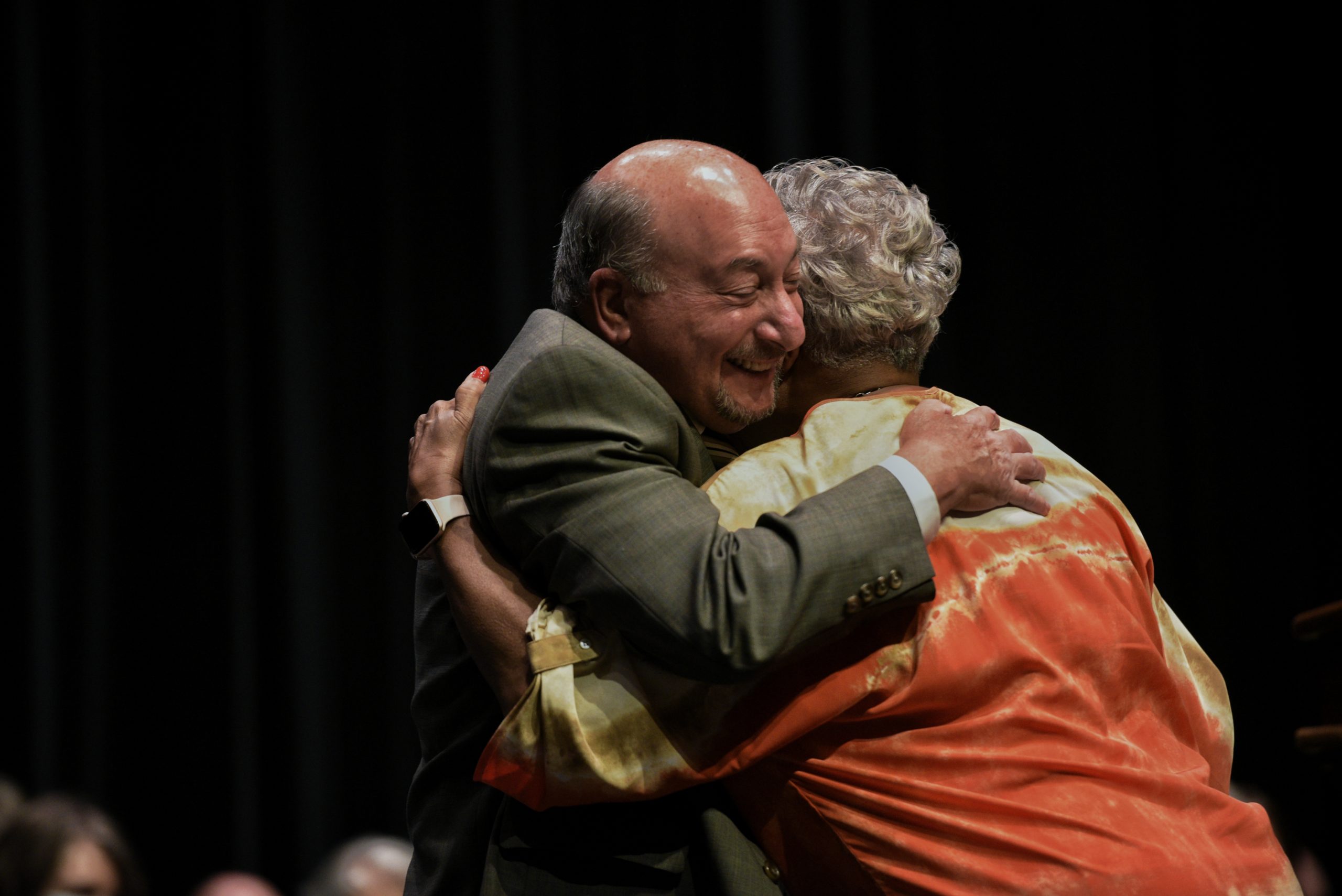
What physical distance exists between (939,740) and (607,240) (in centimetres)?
68

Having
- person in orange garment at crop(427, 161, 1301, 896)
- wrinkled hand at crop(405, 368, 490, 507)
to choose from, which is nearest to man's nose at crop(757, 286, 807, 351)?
person in orange garment at crop(427, 161, 1301, 896)

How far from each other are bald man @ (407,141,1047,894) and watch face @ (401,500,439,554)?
0.02m

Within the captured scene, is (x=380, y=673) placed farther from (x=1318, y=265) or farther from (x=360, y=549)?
(x=1318, y=265)

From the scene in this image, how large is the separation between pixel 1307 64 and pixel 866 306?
3255 millimetres

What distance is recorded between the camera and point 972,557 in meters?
1.42

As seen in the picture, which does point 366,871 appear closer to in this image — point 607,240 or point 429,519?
point 429,519

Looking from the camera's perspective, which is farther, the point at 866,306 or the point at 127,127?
the point at 127,127


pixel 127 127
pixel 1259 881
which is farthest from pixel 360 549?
pixel 1259 881

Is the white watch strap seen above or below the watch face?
above

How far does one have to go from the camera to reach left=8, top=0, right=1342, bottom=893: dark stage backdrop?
13.7 ft

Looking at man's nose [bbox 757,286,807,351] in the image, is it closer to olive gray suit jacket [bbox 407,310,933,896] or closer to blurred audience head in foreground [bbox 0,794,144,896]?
olive gray suit jacket [bbox 407,310,933,896]

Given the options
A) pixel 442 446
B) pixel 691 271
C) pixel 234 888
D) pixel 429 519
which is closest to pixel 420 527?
pixel 429 519

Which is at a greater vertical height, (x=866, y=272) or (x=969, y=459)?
(x=866, y=272)

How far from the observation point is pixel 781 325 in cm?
154
